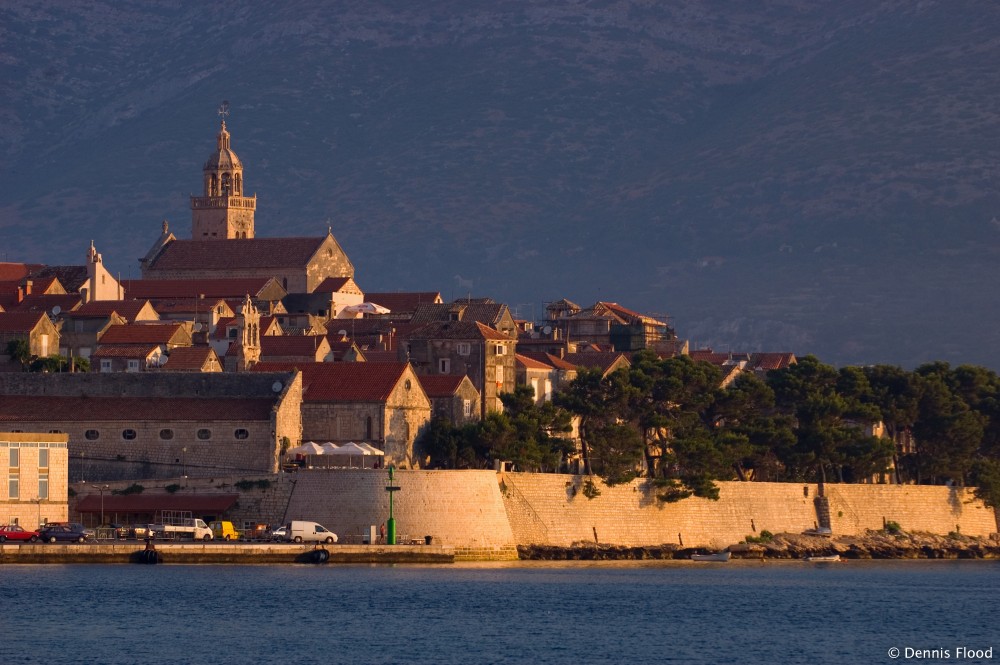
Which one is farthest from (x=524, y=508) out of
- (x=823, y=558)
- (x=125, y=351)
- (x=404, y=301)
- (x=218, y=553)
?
(x=404, y=301)

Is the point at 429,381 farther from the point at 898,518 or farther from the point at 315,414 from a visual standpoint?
the point at 898,518

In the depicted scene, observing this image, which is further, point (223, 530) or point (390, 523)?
point (390, 523)

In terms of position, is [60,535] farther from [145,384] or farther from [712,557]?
[712,557]

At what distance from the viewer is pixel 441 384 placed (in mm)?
110875

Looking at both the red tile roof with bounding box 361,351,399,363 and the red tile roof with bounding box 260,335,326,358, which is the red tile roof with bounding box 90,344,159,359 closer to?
the red tile roof with bounding box 260,335,326,358

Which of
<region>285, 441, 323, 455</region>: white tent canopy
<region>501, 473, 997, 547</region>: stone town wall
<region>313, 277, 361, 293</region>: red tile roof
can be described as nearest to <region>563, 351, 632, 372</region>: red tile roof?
<region>501, 473, 997, 547</region>: stone town wall

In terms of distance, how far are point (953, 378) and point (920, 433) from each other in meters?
6.98

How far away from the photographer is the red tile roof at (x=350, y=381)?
104 meters

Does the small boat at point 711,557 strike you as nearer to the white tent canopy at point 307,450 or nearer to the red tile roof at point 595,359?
the white tent canopy at point 307,450

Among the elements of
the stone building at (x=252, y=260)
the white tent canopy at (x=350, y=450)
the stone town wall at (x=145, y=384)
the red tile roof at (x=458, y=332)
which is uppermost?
the stone building at (x=252, y=260)

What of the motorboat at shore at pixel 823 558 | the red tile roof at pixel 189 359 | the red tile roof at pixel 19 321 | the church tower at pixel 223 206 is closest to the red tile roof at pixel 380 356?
the red tile roof at pixel 189 359

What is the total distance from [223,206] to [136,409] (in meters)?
90.5

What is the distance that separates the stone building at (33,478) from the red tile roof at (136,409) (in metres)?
4.85

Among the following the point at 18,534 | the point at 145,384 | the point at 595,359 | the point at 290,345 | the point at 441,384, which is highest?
the point at 595,359
